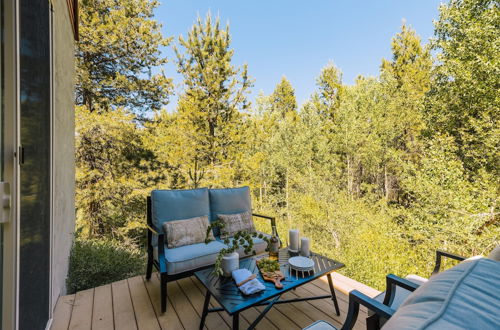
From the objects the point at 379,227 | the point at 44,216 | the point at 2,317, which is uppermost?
the point at 44,216

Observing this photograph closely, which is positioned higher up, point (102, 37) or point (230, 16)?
point (230, 16)

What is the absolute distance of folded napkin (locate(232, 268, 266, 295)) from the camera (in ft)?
4.85

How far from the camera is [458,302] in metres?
0.51

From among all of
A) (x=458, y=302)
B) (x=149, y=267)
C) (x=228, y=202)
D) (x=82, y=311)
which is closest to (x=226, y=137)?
(x=228, y=202)

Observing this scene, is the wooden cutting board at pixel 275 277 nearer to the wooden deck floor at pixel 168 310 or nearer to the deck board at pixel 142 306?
the wooden deck floor at pixel 168 310

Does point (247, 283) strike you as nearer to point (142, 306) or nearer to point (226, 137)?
point (142, 306)

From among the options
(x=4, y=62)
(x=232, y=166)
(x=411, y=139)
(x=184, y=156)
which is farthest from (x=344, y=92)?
(x=4, y=62)

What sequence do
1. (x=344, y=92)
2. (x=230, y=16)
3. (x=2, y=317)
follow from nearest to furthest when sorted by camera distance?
(x=2, y=317) → (x=230, y=16) → (x=344, y=92)

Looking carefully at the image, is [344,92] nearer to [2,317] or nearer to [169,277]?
[169,277]

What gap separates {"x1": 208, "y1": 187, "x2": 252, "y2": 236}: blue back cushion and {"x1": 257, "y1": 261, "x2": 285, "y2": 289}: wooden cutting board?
1187 millimetres

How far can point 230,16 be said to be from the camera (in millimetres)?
5469

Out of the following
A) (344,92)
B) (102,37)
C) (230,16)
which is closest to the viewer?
(102,37)

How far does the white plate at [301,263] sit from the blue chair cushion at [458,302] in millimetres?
1190

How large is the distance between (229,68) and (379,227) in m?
5.66
